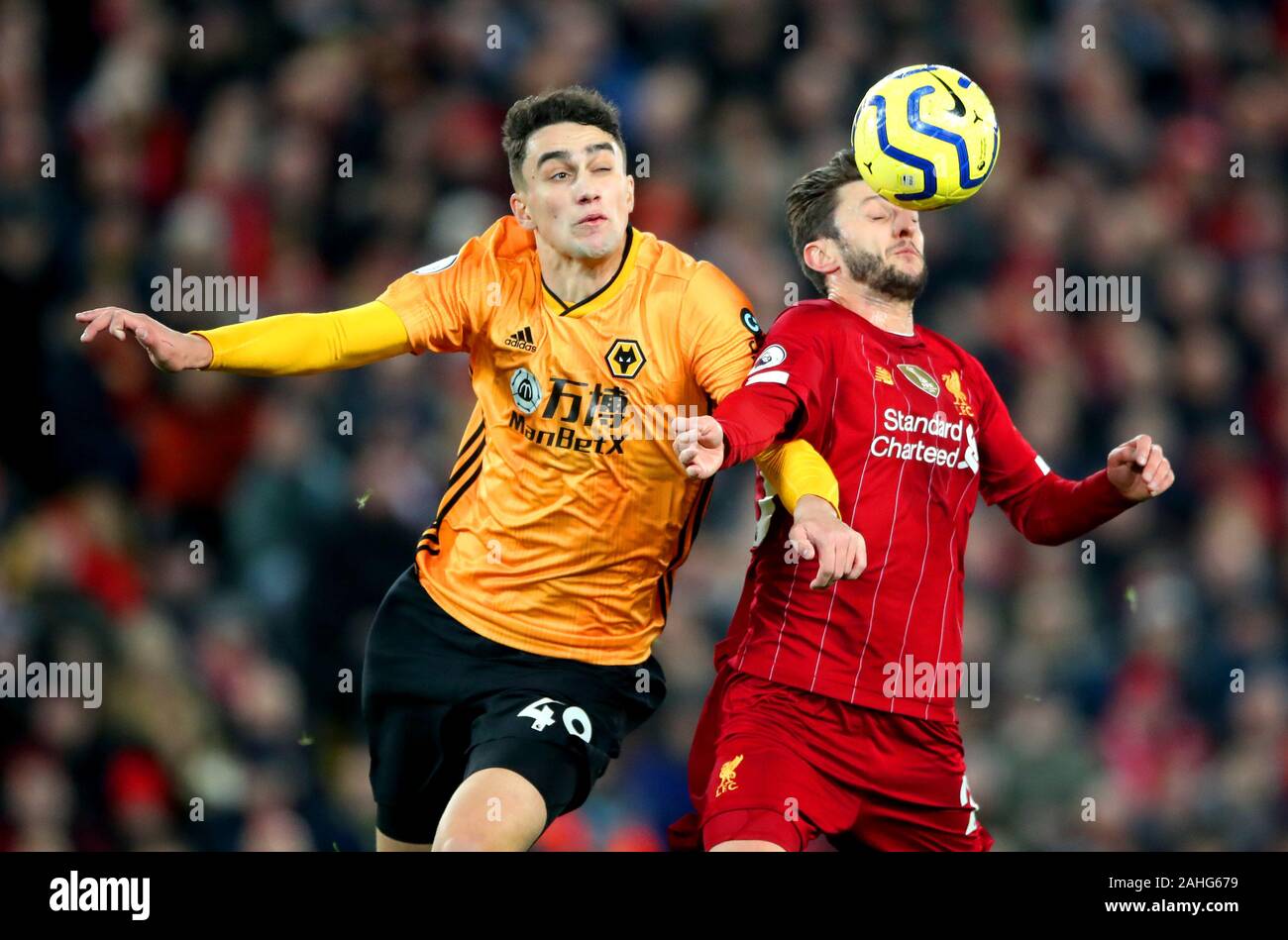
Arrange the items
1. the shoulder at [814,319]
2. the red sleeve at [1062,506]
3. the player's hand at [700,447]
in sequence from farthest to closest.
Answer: the red sleeve at [1062,506] → the shoulder at [814,319] → the player's hand at [700,447]

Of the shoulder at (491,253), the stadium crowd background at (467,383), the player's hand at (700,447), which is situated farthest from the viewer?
the stadium crowd background at (467,383)

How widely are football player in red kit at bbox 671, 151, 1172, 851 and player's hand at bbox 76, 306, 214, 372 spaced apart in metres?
1.37

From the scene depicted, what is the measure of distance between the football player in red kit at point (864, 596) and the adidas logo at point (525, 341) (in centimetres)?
65

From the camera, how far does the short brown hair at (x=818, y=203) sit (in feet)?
15.6

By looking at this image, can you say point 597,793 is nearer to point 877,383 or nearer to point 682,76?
point 877,383

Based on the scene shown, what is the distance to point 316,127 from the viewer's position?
8.31 m

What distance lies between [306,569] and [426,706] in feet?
7.99

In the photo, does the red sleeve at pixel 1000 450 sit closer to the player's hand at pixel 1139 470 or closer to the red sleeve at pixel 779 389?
the player's hand at pixel 1139 470

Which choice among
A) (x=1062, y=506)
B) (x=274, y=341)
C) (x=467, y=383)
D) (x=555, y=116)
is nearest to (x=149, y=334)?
(x=274, y=341)

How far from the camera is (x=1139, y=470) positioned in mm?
4516

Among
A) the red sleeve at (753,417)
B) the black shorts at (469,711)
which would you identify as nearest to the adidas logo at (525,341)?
the red sleeve at (753,417)

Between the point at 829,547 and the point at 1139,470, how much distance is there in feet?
3.47

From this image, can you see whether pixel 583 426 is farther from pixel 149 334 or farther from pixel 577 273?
pixel 149 334

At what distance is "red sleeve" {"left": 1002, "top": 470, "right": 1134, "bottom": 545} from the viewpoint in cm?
465
